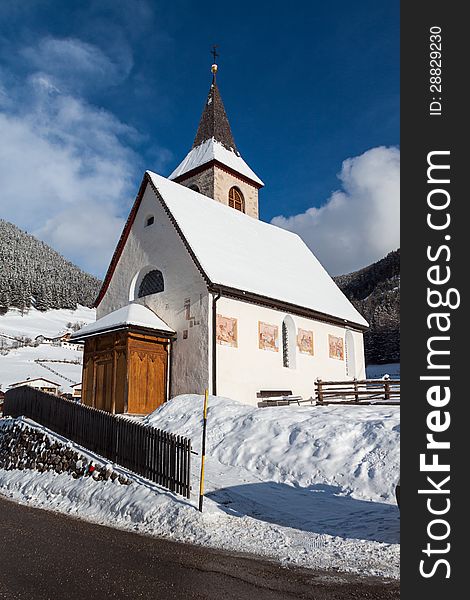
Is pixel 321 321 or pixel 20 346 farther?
pixel 20 346

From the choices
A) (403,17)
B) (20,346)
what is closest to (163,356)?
(403,17)

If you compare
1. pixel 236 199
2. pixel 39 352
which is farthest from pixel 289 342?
pixel 39 352

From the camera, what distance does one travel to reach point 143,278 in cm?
2262

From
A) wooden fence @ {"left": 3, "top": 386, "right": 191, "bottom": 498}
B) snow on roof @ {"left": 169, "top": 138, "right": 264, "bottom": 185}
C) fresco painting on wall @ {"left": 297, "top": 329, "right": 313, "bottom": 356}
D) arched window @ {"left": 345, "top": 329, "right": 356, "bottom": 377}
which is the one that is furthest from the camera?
snow on roof @ {"left": 169, "top": 138, "right": 264, "bottom": 185}

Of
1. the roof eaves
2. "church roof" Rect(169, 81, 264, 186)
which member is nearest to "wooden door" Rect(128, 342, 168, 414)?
the roof eaves

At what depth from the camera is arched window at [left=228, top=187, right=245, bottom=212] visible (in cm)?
3120

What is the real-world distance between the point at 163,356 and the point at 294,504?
1061 cm

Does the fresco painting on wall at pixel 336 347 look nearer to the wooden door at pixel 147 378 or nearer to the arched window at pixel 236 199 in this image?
the wooden door at pixel 147 378

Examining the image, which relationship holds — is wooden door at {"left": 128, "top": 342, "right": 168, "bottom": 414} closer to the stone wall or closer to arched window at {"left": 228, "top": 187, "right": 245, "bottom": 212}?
the stone wall

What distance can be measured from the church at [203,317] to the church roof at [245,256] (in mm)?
65

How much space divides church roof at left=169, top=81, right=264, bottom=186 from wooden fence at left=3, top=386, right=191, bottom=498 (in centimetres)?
1719

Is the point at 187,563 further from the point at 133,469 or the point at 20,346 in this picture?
the point at 20,346

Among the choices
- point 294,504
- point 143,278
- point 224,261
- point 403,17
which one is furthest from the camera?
point 143,278

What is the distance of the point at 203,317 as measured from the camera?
19156mm
